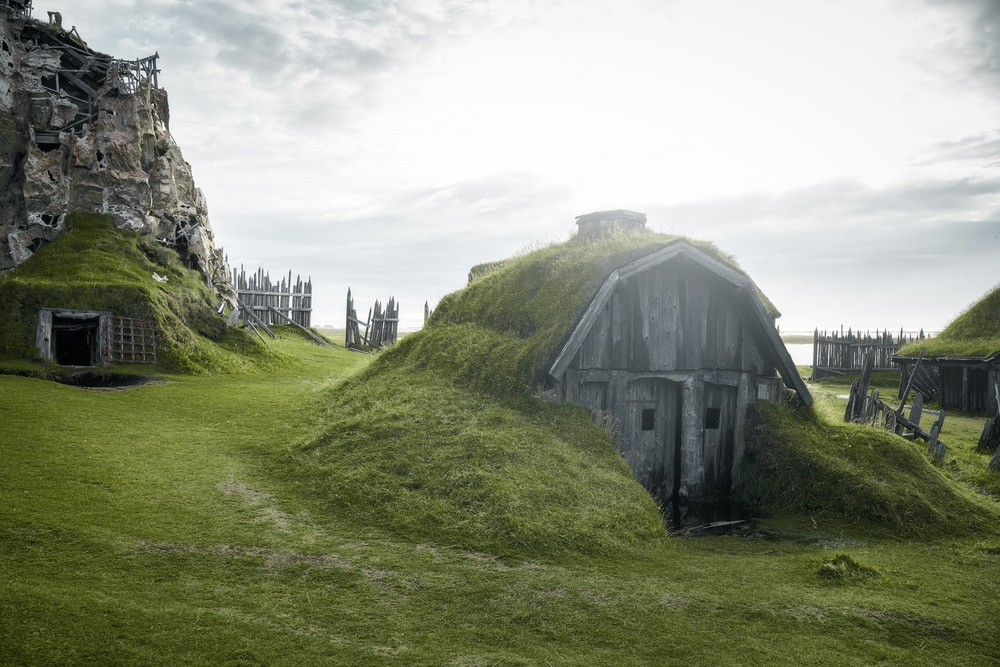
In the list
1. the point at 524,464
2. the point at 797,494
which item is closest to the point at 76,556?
the point at 524,464

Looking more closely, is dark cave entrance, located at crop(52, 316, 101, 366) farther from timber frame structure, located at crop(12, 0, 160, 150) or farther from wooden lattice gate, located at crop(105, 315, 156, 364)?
timber frame structure, located at crop(12, 0, 160, 150)

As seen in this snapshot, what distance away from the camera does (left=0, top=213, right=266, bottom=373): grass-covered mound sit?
2378cm

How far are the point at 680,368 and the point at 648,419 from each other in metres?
1.25

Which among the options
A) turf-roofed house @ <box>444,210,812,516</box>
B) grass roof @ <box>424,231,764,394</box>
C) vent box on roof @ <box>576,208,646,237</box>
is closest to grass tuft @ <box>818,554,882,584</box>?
turf-roofed house @ <box>444,210,812,516</box>

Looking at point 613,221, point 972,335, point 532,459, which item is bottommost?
point 532,459

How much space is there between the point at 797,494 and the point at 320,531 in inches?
353

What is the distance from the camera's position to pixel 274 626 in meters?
6.72

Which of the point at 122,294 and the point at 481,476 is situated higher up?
the point at 122,294

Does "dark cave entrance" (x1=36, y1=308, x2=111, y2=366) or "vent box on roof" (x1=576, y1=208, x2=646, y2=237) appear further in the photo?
"dark cave entrance" (x1=36, y1=308, x2=111, y2=366)

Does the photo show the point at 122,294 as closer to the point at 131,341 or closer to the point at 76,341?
the point at 131,341

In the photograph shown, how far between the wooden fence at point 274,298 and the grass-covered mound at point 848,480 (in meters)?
37.2

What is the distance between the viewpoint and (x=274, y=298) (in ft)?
148

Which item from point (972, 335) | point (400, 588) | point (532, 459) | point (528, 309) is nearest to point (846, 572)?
point (532, 459)

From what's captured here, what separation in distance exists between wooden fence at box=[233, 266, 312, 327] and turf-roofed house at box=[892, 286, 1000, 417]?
36.1 metres
